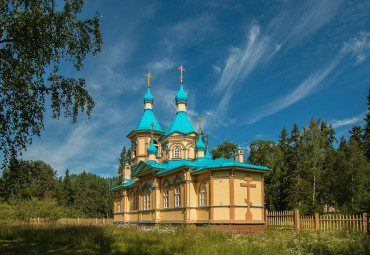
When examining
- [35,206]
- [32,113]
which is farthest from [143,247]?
[35,206]

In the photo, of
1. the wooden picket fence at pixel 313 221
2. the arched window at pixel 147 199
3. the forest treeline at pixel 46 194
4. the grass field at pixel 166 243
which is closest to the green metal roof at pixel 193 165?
the arched window at pixel 147 199

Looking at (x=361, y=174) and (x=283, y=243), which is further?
(x=361, y=174)

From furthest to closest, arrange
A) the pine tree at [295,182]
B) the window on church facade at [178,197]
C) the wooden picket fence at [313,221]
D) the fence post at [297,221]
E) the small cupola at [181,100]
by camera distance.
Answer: the pine tree at [295,182], the small cupola at [181,100], the window on church facade at [178,197], the fence post at [297,221], the wooden picket fence at [313,221]

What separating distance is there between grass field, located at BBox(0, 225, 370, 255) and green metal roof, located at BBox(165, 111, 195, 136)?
1518cm

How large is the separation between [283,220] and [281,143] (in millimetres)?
23103

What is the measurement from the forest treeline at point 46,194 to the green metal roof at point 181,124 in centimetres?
1124

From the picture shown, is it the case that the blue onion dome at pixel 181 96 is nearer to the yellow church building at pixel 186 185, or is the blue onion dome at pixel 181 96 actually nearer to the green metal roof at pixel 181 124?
the yellow church building at pixel 186 185

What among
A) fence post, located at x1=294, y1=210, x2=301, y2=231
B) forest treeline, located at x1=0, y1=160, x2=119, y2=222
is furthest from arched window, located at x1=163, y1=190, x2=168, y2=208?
fence post, located at x1=294, y1=210, x2=301, y2=231

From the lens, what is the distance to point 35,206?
33125mm

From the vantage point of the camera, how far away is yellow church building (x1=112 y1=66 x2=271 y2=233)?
20.5 m

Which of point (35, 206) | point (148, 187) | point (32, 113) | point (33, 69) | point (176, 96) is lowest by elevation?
point (35, 206)

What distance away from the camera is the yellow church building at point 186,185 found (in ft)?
67.3

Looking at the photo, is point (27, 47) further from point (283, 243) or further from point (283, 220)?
point (283, 220)

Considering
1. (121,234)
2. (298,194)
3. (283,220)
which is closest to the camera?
(121,234)
